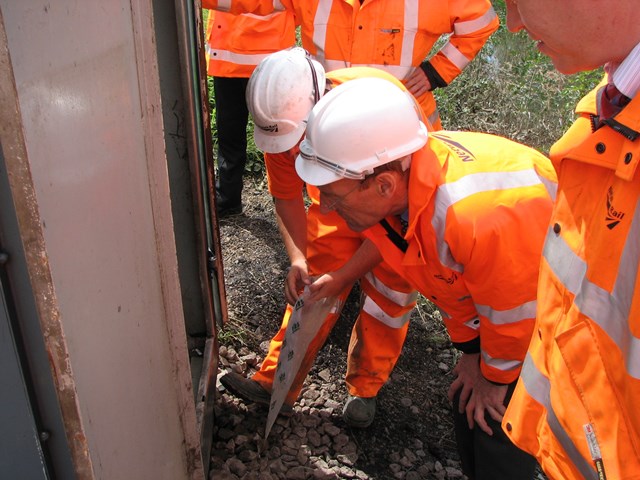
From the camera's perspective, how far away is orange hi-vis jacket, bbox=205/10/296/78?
4238 mm

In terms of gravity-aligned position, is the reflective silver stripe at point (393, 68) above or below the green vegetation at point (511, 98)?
above

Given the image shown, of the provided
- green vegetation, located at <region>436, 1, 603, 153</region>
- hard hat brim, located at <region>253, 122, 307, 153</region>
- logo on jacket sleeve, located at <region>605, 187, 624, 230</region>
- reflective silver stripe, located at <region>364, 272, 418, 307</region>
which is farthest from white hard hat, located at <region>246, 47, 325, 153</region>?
green vegetation, located at <region>436, 1, 603, 153</region>

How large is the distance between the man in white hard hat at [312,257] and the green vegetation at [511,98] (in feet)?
7.90

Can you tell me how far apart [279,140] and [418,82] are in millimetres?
1196

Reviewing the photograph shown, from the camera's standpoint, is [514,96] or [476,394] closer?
[476,394]

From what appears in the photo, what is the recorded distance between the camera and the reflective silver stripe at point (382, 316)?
9.89 feet

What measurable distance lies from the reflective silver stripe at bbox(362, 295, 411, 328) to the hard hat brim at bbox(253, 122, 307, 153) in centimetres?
86

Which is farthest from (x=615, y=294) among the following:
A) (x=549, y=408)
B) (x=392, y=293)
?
(x=392, y=293)

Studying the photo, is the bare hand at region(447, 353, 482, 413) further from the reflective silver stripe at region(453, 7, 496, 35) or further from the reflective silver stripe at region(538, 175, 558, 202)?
the reflective silver stripe at region(453, 7, 496, 35)

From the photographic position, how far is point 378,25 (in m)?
3.23

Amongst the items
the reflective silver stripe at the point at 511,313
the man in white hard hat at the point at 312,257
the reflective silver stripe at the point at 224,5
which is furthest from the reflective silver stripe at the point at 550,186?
the reflective silver stripe at the point at 224,5

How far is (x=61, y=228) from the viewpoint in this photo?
49.0 inches

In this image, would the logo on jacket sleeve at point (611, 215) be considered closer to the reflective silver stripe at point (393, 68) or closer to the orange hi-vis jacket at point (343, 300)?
the orange hi-vis jacket at point (343, 300)

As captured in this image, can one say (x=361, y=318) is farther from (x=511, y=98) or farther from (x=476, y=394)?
(x=511, y=98)
